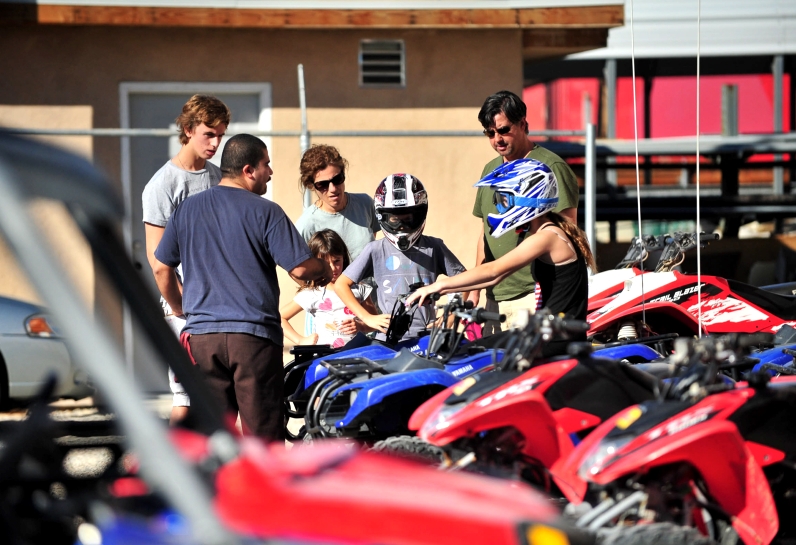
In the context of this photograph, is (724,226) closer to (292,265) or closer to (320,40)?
(320,40)

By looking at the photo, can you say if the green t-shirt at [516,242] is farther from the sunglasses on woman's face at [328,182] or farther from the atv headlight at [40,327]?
the atv headlight at [40,327]

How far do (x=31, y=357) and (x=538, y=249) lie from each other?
8.74 feet

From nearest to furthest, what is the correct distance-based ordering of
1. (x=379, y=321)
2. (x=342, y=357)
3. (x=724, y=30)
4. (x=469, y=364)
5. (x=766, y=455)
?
(x=766, y=455) < (x=469, y=364) < (x=342, y=357) < (x=379, y=321) < (x=724, y=30)

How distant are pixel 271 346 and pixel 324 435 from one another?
54 cm

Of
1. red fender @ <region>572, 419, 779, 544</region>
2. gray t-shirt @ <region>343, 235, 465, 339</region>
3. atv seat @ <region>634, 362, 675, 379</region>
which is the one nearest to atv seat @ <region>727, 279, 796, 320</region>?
gray t-shirt @ <region>343, 235, 465, 339</region>

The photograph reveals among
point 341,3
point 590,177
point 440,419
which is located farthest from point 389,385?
point 341,3

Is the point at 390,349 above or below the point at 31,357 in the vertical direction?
below

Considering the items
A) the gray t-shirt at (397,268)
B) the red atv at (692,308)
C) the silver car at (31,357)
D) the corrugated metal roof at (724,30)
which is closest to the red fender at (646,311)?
the red atv at (692,308)

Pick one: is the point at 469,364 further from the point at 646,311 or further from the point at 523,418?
the point at 646,311

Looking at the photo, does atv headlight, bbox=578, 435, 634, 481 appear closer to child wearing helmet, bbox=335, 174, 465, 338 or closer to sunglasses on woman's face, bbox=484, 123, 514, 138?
child wearing helmet, bbox=335, 174, 465, 338

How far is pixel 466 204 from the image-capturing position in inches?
436

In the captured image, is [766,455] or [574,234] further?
[574,234]

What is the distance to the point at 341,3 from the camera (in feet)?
35.9

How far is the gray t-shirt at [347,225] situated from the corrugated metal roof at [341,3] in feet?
12.5
